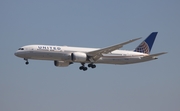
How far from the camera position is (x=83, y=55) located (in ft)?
242

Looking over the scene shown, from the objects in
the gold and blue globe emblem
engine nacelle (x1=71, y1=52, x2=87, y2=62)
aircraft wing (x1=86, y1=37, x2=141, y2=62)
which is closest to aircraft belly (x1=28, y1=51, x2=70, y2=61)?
engine nacelle (x1=71, y1=52, x2=87, y2=62)

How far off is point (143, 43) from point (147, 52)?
205 centimetres

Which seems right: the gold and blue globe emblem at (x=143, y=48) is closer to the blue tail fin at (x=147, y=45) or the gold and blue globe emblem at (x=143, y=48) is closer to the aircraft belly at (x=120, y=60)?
the blue tail fin at (x=147, y=45)

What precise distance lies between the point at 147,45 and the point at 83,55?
15.8 metres

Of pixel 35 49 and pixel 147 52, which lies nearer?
pixel 35 49

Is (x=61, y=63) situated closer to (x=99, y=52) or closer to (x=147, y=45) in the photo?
(x=99, y=52)

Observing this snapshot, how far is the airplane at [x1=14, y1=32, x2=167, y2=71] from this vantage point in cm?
7150

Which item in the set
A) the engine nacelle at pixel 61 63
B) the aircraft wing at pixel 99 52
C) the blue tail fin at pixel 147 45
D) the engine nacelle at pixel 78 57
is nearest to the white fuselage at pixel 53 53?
the engine nacelle at pixel 78 57

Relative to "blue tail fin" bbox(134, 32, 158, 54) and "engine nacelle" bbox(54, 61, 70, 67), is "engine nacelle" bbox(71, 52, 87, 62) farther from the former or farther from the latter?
"blue tail fin" bbox(134, 32, 158, 54)

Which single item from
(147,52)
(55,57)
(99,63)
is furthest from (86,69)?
(147,52)

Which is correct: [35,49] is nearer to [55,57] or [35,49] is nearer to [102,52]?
[55,57]

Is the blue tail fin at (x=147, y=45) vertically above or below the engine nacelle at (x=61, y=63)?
above

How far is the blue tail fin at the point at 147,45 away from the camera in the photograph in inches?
3258

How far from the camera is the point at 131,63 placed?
7906cm
